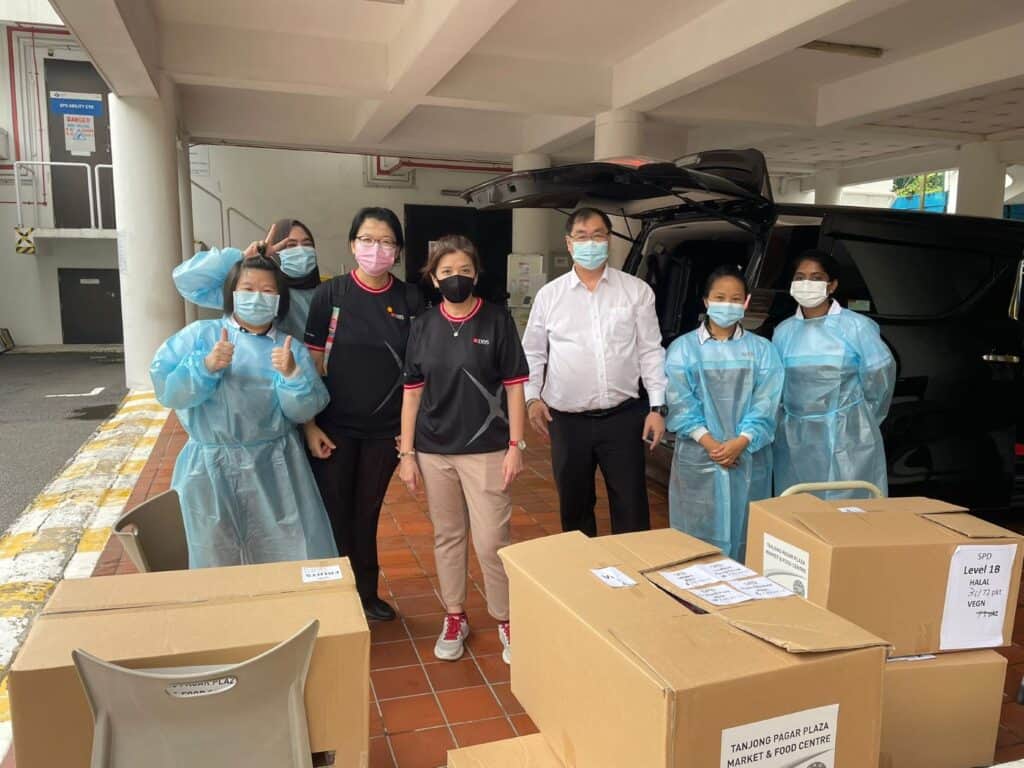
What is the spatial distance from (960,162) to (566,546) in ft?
37.5

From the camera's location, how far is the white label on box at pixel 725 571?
1563 millimetres

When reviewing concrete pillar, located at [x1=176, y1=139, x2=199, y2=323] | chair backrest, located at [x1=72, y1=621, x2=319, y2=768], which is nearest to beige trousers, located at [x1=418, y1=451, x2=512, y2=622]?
chair backrest, located at [x1=72, y1=621, x2=319, y2=768]

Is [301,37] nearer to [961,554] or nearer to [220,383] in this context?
[220,383]

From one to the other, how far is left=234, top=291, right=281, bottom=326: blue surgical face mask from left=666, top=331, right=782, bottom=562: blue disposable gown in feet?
5.09

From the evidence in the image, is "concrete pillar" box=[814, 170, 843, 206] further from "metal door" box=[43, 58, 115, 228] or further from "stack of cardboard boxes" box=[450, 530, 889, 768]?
"stack of cardboard boxes" box=[450, 530, 889, 768]

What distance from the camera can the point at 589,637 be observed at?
4.35ft

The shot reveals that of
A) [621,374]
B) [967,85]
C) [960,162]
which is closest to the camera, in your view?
[621,374]

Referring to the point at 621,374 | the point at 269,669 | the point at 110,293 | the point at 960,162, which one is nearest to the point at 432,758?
the point at 269,669

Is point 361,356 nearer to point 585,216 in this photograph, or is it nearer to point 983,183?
point 585,216

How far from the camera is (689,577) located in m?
1.55

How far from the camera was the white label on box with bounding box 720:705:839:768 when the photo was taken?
118cm

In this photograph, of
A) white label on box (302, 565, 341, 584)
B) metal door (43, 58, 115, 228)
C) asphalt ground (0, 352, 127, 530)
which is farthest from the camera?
metal door (43, 58, 115, 228)

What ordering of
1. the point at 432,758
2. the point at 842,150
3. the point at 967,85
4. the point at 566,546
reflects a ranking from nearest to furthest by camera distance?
the point at 566,546, the point at 432,758, the point at 967,85, the point at 842,150

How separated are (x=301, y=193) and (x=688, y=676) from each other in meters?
13.9
